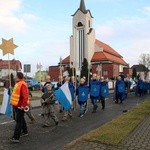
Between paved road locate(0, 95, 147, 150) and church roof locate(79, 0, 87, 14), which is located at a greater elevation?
church roof locate(79, 0, 87, 14)

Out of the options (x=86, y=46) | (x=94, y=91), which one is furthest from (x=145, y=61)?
(x=94, y=91)

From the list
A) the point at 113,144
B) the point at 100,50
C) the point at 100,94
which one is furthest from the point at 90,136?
the point at 100,50

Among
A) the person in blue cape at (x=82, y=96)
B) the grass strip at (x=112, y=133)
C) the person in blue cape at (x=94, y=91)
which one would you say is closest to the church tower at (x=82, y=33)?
the person in blue cape at (x=94, y=91)

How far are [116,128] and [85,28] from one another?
89.3 meters

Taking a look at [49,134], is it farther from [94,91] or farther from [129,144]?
[94,91]

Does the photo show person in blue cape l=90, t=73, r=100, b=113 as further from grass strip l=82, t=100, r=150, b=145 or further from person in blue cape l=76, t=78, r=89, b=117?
grass strip l=82, t=100, r=150, b=145

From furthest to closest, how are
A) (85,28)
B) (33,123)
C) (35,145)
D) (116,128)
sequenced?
(85,28)
(33,123)
(116,128)
(35,145)

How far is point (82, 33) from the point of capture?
10125 centimetres

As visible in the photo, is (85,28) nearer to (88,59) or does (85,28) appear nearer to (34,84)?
(88,59)

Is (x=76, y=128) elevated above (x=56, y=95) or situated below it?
below

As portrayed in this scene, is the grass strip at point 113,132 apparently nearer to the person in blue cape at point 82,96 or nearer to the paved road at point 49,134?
the paved road at point 49,134

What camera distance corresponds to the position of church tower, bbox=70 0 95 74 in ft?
329

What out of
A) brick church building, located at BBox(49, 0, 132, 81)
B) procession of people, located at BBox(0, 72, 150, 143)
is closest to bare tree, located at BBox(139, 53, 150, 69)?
brick church building, located at BBox(49, 0, 132, 81)

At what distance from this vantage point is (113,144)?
364 inches
